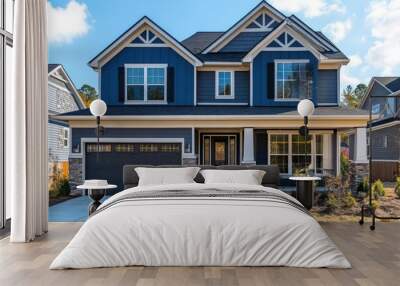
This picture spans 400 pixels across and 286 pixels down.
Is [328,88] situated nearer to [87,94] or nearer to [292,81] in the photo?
[292,81]

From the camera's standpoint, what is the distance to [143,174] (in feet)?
18.9

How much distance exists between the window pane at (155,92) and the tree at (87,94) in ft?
23.1

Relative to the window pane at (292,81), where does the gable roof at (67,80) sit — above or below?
above

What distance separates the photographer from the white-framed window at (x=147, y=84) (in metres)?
9.36

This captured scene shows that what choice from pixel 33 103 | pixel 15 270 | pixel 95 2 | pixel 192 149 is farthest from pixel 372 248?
pixel 95 2

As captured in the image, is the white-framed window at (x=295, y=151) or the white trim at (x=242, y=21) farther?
the white trim at (x=242, y=21)

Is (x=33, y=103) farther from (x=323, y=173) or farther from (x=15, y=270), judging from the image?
(x=323, y=173)

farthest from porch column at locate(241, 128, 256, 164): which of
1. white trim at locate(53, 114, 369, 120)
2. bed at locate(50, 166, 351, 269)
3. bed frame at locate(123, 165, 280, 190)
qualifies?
bed at locate(50, 166, 351, 269)

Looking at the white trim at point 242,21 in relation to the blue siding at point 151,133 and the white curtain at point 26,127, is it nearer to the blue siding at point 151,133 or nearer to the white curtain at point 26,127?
the blue siding at point 151,133

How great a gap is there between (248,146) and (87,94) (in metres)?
9.34

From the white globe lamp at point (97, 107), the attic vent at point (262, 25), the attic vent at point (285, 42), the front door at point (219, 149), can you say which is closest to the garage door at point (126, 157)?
the front door at point (219, 149)

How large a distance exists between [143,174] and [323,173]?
5.53 metres

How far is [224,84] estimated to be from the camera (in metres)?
9.63

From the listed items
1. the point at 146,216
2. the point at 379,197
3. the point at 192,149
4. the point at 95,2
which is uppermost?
the point at 95,2
